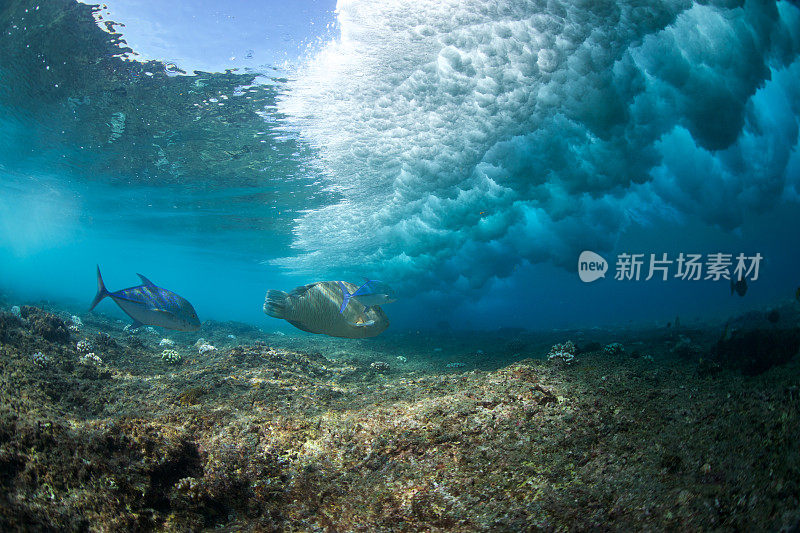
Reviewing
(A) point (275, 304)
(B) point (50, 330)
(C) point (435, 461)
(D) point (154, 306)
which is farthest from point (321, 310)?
(B) point (50, 330)

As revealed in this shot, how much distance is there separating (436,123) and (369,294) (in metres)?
10.9

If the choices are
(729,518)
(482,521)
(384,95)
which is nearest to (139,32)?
(384,95)

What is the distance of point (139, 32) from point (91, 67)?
10.9ft

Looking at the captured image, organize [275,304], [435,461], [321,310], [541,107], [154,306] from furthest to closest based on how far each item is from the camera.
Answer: [541,107] → [154,306] → [321,310] → [275,304] → [435,461]

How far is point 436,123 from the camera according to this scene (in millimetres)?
12391

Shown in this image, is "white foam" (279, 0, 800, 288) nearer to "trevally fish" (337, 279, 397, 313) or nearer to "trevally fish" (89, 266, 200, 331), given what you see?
"trevally fish" (89, 266, 200, 331)

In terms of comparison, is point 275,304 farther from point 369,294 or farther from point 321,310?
point 369,294

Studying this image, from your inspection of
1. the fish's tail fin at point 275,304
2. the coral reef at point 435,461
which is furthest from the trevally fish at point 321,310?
the coral reef at point 435,461

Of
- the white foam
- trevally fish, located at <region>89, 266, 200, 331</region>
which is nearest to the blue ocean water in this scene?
the white foam

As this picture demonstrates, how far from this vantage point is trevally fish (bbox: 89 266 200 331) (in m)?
4.74

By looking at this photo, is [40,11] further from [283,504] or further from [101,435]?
[283,504]

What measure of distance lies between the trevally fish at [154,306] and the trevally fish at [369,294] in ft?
9.94

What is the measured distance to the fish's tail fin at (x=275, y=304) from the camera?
304cm

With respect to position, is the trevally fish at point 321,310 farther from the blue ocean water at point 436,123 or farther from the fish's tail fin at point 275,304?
the blue ocean water at point 436,123
